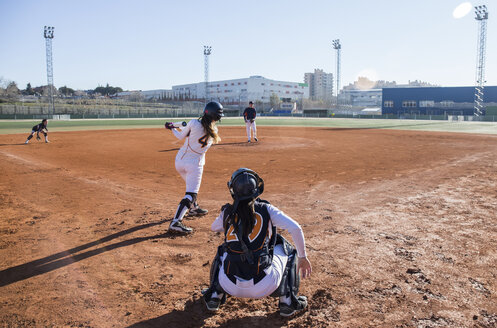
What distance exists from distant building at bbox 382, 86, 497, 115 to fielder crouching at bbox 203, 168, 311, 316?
81314 mm

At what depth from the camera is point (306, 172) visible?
10875mm

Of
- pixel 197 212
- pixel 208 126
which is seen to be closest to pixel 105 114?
pixel 197 212

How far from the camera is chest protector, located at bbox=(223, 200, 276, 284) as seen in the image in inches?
118

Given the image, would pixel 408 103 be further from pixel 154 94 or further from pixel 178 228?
pixel 154 94

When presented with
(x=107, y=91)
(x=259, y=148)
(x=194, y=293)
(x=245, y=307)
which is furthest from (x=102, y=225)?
(x=107, y=91)

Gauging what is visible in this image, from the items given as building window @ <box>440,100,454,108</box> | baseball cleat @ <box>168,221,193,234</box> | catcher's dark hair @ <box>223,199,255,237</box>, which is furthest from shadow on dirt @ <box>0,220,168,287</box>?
building window @ <box>440,100,454,108</box>

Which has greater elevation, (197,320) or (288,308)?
(288,308)

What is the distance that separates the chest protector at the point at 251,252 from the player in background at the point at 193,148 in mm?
2496

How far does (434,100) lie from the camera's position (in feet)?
254

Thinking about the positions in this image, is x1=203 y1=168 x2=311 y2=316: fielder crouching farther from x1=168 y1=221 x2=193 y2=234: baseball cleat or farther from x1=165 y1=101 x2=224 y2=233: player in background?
x1=165 y1=101 x2=224 y2=233: player in background

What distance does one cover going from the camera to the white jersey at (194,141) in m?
5.49

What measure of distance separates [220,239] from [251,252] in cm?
229

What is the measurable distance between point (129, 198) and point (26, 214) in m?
1.94

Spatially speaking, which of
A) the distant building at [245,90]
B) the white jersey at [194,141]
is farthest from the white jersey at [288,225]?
the distant building at [245,90]
